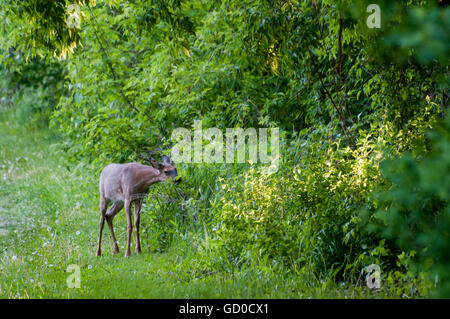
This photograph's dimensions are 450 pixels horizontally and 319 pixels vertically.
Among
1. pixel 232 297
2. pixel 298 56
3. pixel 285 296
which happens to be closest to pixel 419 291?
pixel 285 296

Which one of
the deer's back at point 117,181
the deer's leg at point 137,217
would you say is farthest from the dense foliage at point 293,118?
the deer's back at point 117,181

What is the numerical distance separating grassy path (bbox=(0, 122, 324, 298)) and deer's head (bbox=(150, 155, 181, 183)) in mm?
1133

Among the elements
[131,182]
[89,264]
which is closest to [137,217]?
[131,182]

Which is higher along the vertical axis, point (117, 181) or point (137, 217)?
point (117, 181)

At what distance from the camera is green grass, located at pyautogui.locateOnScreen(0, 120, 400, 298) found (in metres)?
5.57

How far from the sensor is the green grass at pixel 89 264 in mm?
5569

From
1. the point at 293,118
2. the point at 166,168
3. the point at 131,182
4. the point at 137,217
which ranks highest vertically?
the point at 293,118

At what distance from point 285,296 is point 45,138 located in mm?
14884

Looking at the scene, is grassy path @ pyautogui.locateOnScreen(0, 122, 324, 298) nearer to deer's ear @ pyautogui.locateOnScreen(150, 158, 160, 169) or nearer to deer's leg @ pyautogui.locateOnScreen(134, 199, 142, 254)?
deer's leg @ pyautogui.locateOnScreen(134, 199, 142, 254)

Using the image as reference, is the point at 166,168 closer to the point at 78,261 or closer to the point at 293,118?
the point at 78,261

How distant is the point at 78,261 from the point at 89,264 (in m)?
0.16

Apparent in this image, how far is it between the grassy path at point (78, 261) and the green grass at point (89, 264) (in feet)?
0.03

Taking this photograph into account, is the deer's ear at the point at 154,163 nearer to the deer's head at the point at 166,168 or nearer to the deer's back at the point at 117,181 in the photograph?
the deer's head at the point at 166,168

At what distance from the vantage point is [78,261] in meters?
7.49
